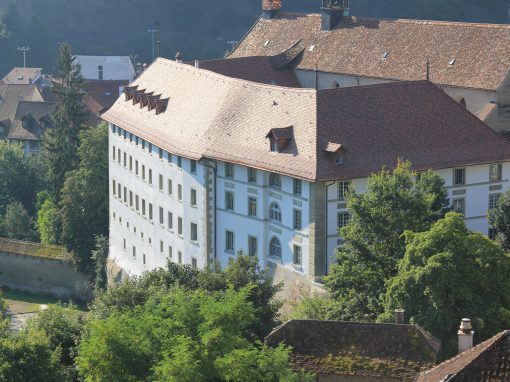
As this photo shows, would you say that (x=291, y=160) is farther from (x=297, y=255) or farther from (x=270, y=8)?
(x=270, y=8)

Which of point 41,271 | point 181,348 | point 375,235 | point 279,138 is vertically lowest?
point 41,271

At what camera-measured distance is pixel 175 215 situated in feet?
262

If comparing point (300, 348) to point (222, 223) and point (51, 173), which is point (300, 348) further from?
point (51, 173)

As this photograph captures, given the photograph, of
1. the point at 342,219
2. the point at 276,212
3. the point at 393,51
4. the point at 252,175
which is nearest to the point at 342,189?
the point at 342,219

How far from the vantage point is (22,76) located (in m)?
160

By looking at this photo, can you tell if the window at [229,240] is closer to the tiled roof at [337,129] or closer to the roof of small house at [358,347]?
the tiled roof at [337,129]

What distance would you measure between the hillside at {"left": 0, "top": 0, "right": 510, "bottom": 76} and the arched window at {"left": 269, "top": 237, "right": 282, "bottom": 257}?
10506cm

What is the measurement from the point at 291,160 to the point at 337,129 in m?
2.53

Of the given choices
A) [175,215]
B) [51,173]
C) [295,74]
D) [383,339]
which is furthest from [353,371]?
[51,173]

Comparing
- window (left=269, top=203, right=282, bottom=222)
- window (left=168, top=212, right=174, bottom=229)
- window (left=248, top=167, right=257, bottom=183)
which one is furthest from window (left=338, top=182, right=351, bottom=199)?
window (left=168, top=212, right=174, bottom=229)

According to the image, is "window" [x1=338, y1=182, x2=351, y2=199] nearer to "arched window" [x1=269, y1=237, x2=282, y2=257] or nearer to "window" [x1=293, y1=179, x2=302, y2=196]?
"window" [x1=293, y1=179, x2=302, y2=196]

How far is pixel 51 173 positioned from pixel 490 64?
34.9 meters

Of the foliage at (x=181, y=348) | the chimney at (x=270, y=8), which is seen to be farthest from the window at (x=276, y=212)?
the chimney at (x=270, y=8)

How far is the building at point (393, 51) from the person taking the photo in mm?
81938
